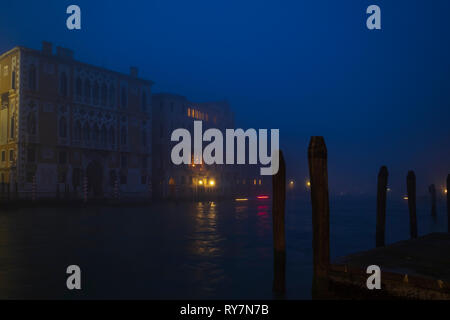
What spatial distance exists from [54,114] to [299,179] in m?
103

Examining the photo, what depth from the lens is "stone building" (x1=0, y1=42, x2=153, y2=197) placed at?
33.6 m

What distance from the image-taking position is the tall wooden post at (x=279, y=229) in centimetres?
773

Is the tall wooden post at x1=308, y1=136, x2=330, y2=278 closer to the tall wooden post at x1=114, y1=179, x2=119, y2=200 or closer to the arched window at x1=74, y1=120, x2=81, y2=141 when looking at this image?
the tall wooden post at x1=114, y1=179, x2=119, y2=200

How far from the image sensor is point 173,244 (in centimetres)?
1401

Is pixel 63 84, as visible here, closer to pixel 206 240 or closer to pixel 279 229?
pixel 206 240

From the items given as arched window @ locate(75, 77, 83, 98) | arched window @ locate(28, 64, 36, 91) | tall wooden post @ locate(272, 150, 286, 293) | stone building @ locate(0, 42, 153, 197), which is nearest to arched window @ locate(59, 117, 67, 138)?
stone building @ locate(0, 42, 153, 197)

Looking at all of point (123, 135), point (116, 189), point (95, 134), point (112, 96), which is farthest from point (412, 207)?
point (112, 96)

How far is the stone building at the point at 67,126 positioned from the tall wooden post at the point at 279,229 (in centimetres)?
3024

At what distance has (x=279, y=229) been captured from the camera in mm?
7727

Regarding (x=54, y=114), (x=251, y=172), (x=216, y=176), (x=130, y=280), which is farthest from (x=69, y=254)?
(x=251, y=172)

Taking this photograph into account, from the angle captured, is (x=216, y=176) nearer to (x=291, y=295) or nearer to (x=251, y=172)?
(x=251, y=172)

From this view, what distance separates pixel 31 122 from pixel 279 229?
33000 millimetres

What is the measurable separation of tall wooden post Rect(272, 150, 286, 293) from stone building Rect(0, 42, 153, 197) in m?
30.2

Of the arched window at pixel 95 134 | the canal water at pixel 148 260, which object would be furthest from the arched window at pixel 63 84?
the canal water at pixel 148 260
